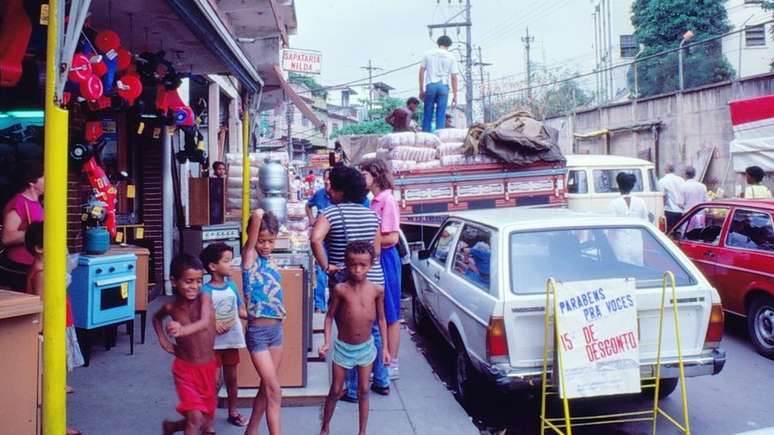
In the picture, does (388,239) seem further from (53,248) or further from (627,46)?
(627,46)

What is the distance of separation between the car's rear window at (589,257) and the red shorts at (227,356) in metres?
1.99

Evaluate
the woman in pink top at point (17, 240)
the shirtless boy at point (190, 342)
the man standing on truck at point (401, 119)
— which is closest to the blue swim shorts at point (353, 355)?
the shirtless boy at point (190, 342)

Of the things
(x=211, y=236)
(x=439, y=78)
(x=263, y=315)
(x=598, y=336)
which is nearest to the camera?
(x=263, y=315)

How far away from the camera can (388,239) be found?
5438mm

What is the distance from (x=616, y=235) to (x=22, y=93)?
544cm

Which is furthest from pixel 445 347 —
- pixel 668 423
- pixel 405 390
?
pixel 668 423

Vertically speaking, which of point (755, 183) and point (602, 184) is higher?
point (602, 184)

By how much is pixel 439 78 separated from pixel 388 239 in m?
6.72

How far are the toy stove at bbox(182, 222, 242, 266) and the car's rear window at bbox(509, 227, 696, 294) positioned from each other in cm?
458

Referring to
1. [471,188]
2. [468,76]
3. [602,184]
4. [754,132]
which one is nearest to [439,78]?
[471,188]

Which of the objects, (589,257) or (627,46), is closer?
(589,257)

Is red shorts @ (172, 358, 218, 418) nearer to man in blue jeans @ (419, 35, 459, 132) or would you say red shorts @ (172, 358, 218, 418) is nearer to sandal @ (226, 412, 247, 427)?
sandal @ (226, 412, 247, 427)

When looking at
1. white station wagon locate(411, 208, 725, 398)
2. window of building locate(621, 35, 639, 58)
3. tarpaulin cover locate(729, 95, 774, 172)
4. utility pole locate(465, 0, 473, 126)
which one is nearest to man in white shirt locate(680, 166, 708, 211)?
tarpaulin cover locate(729, 95, 774, 172)

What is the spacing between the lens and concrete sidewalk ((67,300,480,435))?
15.4 feet
